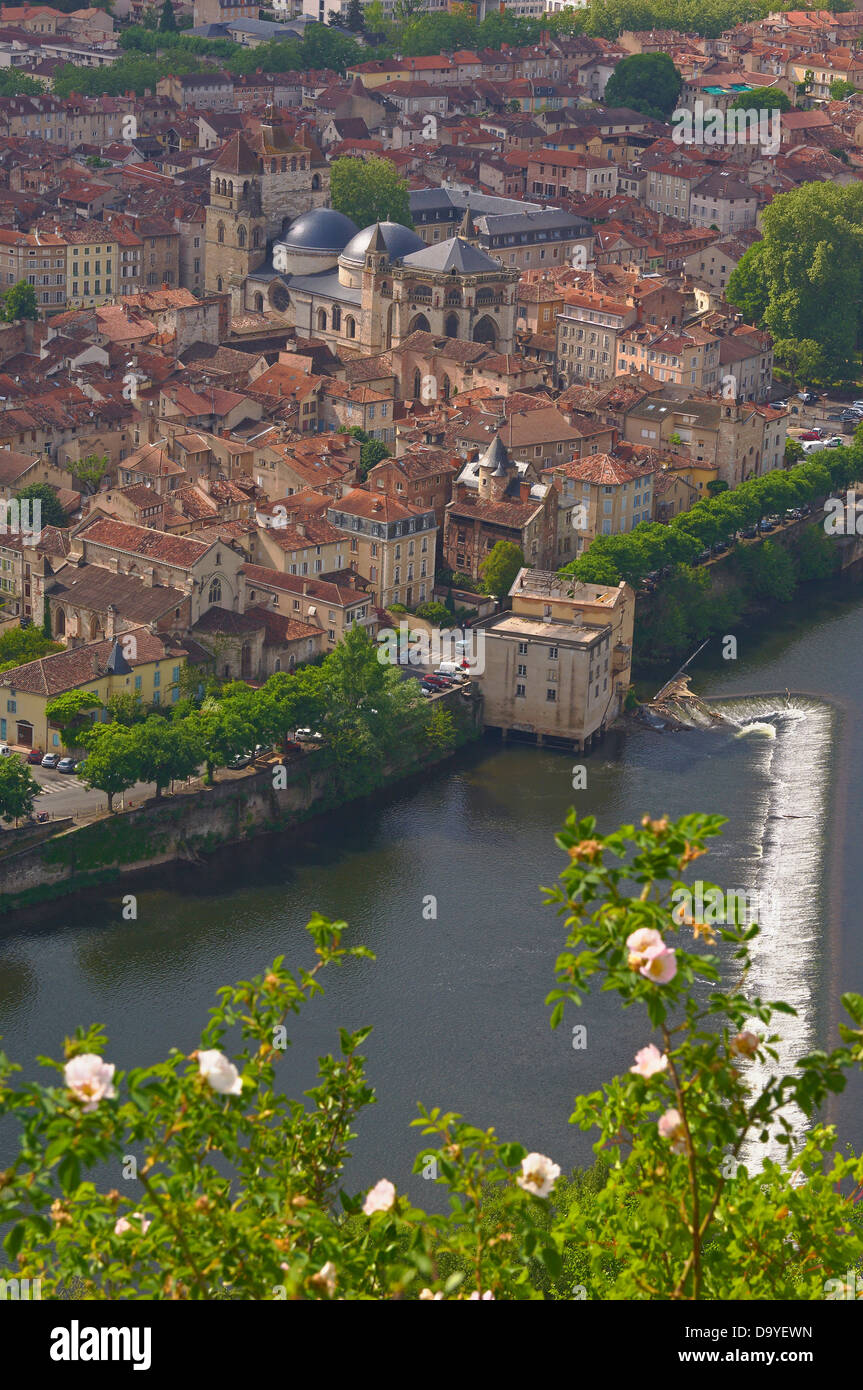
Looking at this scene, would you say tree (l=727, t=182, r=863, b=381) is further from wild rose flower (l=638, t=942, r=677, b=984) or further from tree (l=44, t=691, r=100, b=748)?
wild rose flower (l=638, t=942, r=677, b=984)

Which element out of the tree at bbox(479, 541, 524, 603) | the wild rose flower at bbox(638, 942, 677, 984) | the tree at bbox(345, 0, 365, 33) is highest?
the wild rose flower at bbox(638, 942, 677, 984)

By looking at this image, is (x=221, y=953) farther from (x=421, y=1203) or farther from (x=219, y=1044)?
(x=219, y=1044)

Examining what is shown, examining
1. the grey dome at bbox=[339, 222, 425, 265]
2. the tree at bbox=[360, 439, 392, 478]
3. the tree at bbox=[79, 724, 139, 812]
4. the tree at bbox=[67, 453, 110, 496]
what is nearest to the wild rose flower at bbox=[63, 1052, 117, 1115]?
the tree at bbox=[79, 724, 139, 812]

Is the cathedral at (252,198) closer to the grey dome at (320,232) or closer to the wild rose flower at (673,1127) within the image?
the grey dome at (320,232)

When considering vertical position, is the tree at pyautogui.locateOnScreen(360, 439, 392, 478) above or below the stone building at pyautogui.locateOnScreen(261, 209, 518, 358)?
below

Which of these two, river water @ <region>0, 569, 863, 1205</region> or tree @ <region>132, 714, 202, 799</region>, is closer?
river water @ <region>0, 569, 863, 1205</region>

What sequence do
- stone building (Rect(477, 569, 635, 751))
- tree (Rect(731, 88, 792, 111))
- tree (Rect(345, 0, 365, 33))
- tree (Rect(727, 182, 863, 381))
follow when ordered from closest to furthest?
stone building (Rect(477, 569, 635, 751))
tree (Rect(727, 182, 863, 381))
tree (Rect(731, 88, 792, 111))
tree (Rect(345, 0, 365, 33))
